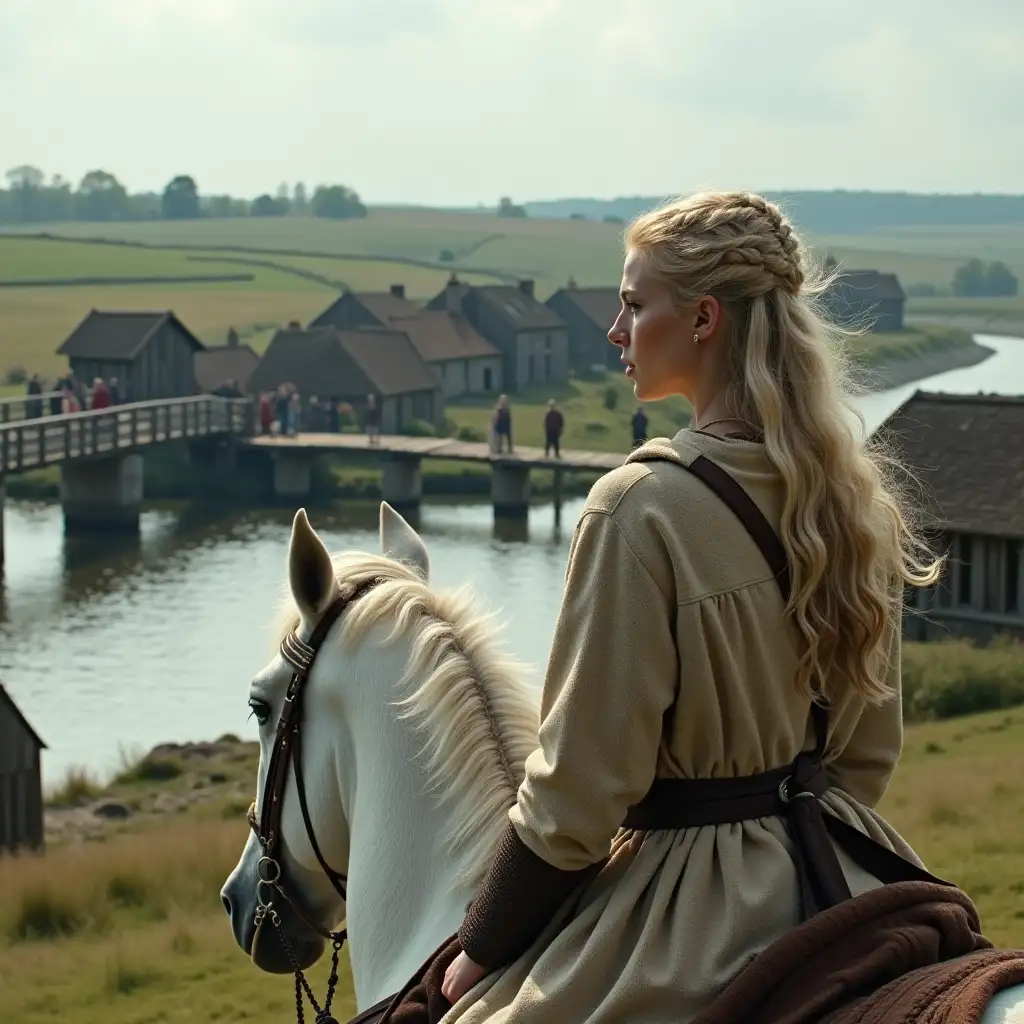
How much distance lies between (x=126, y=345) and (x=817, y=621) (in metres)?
50.5

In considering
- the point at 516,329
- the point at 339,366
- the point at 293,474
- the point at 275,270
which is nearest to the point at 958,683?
the point at 293,474

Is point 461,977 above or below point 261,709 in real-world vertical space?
below

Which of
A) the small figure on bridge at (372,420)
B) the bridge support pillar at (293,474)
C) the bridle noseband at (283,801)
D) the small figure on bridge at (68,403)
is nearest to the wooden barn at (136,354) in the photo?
the small figure on bridge at (68,403)

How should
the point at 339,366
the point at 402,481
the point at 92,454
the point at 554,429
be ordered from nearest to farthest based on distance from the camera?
the point at 92,454 → the point at 554,429 → the point at 402,481 → the point at 339,366

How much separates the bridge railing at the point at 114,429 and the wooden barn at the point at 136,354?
2.98 metres

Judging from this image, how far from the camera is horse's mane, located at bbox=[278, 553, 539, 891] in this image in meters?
2.98

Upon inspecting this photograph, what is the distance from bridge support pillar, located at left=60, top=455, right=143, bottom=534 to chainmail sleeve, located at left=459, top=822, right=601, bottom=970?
39061mm

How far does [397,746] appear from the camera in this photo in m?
3.07

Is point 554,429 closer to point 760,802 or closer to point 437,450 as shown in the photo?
point 437,450

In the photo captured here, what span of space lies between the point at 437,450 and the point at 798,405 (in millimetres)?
42482

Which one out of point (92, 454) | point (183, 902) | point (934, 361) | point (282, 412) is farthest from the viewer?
point (934, 361)

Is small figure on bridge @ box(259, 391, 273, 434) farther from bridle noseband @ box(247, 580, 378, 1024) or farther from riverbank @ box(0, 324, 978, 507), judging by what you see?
bridle noseband @ box(247, 580, 378, 1024)

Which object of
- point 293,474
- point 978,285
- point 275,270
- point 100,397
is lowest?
point 293,474

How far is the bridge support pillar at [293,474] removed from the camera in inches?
1810
